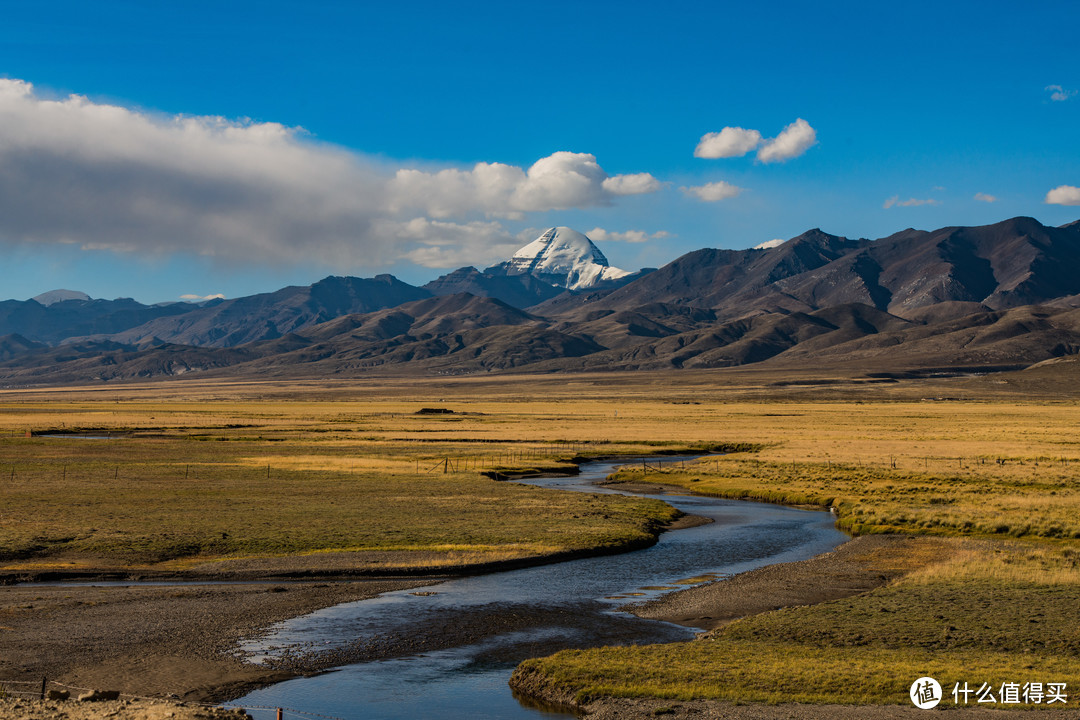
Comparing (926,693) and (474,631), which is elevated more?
(926,693)

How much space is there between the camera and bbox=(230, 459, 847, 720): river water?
67.2 feet

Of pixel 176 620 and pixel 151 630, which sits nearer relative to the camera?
pixel 151 630

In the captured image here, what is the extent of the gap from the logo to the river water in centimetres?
759

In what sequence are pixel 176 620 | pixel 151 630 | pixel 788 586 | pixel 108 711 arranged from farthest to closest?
pixel 788 586, pixel 176 620, pixel 151 630, pixel 108 711

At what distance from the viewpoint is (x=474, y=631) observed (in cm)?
2612

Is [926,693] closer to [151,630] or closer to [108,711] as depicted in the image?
[108,711]

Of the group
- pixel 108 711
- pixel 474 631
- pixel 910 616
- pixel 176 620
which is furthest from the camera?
pixel 176 620

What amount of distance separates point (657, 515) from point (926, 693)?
29332mm

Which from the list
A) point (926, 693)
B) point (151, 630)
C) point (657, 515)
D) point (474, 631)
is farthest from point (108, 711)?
point (657, 515)

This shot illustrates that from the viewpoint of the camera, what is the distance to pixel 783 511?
5197cm

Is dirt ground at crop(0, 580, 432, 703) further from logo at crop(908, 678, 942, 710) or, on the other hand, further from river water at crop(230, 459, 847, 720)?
logo at crop(908, 678, 942, 710)

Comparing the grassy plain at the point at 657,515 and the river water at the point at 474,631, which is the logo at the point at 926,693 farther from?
the river water at the point at 474,631

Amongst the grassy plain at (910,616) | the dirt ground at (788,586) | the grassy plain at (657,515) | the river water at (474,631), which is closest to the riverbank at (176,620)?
the river water at (474,631)

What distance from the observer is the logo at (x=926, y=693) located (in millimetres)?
17969
